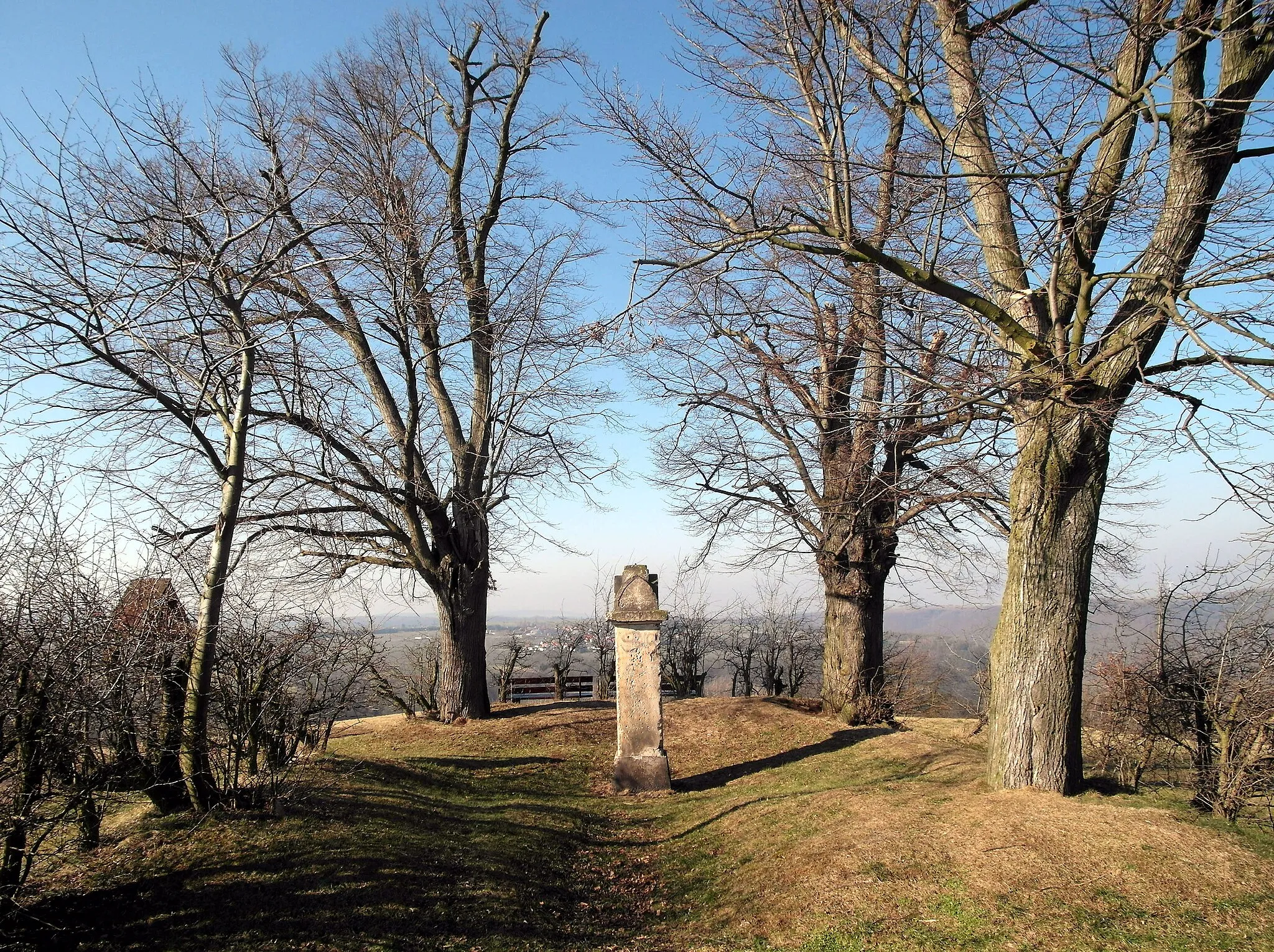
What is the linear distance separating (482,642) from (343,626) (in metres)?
4.74

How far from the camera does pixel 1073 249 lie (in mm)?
5941

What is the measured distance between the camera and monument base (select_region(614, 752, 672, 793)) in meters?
8.73

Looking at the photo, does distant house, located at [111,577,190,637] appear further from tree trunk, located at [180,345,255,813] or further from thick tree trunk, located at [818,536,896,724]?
A: thick tree trunk, located at [818,536,896,724]

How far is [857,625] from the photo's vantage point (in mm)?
11492

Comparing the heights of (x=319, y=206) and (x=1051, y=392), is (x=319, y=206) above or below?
above

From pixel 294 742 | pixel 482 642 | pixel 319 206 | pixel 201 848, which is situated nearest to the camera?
pixel 201 848

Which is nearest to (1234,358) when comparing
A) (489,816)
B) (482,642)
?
(489,816)

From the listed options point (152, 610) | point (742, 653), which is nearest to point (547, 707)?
point (742, 653)

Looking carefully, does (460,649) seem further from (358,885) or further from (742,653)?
(742,653)

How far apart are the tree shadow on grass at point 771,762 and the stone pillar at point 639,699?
45 cm

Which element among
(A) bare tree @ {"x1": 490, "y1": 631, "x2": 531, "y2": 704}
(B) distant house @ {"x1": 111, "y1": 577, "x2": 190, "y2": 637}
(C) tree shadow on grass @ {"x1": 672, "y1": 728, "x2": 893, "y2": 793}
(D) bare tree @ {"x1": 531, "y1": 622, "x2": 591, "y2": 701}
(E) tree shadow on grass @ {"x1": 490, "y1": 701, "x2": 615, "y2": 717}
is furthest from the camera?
(D) bare tree @ {"x1": 531, "y1": 622, "x2": 591, "y2": 701}

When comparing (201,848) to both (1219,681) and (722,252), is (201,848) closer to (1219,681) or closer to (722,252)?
(722,252)

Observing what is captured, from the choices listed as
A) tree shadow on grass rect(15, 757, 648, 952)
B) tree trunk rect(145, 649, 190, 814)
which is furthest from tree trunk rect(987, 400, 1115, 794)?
tree trunk rect(145, 649, 190, 814)

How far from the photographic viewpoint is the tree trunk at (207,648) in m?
5.48
